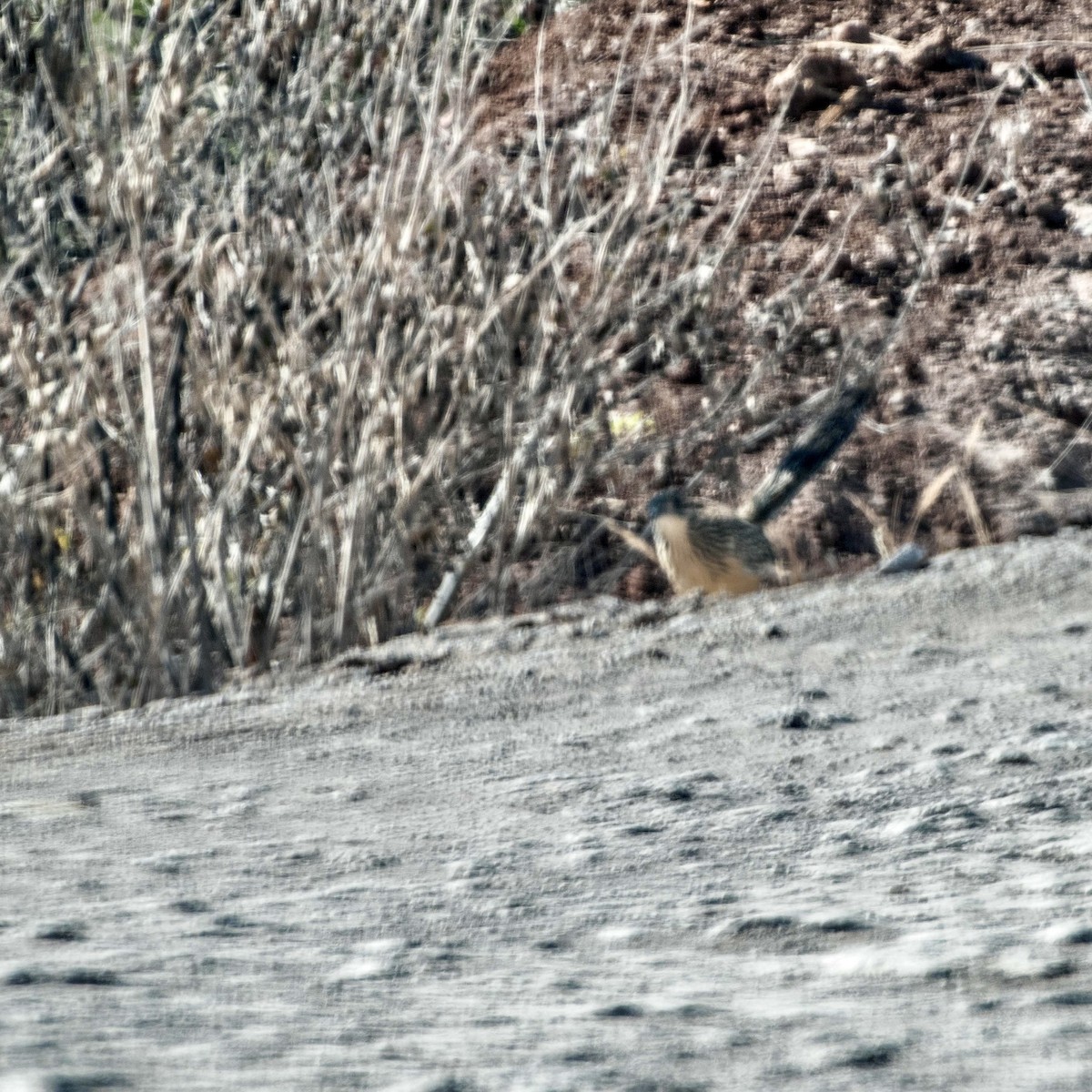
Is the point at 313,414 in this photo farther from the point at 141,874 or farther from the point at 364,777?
the point at 141,874

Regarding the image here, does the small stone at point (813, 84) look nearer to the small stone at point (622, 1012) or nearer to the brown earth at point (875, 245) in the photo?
the brown earth at point (875, 245)

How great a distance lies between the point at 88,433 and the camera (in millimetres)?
4102

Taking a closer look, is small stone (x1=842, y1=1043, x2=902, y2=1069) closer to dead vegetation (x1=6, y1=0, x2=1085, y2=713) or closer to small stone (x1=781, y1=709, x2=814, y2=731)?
small stone (x1=781, y1=709, x2=814, y2=731)

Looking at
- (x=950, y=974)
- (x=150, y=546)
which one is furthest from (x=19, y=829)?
(x=950, y=974)

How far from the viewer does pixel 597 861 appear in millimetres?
2348

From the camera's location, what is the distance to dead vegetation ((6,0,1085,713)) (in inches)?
153

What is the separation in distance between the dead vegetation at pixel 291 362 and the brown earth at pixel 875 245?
0.07 meters

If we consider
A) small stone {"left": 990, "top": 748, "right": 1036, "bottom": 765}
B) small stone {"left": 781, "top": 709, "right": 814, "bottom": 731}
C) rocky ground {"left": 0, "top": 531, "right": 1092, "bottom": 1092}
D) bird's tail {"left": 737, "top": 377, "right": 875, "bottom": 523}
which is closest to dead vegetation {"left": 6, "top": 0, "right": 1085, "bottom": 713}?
bird's tail {"left": 737, "top": 377, "right": 875, "bottom": 523}

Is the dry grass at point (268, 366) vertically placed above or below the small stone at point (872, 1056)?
above

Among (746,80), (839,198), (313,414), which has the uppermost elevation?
(746,80)

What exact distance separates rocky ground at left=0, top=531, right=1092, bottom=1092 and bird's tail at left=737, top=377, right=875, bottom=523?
845mm

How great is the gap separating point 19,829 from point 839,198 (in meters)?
4.26

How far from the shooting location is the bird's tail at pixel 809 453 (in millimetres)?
4781

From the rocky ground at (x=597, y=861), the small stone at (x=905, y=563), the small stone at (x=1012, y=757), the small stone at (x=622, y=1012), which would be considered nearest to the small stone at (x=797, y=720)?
the rocky ground at (x=597, y=861)
